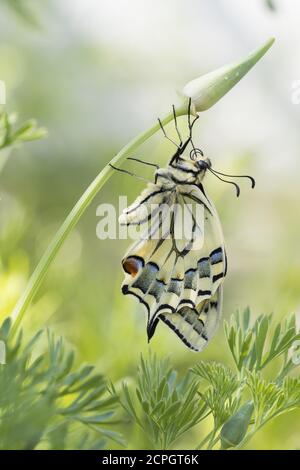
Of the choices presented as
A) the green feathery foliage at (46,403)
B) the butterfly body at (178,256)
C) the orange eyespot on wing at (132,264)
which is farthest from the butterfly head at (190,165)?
the green feathery foliage at (46,403)

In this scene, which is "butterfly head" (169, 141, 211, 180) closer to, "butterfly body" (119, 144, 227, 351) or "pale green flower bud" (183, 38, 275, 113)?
"butterfly body" (119, 144, 227, 351)

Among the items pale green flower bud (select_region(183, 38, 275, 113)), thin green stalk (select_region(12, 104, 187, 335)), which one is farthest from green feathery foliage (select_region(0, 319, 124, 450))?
pale green flower bud (select_region(183, 38, 275, 113))

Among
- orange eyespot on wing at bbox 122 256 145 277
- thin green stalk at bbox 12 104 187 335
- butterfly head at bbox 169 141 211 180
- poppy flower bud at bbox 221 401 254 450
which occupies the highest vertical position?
butterfly head at bbox 169 141 211 180

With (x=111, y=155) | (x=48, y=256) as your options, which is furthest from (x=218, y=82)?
(x=111, y=155)

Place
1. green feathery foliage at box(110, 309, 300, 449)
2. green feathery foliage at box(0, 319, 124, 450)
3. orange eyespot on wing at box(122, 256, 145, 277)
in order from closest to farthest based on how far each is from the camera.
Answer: green feathery foliage at box(0, 319, 124, 450), green feathery foliage at box(110, 309, 300, 449), orange eyespot on wing at box(122, 256, 145, 277)

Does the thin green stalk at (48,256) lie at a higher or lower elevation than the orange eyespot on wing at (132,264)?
higher

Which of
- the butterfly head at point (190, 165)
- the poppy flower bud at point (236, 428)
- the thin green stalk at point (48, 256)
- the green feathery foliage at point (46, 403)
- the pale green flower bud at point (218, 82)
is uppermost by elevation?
the pale green flower bud at point (218, 82)

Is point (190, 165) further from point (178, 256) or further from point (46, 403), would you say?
point (46, 403)

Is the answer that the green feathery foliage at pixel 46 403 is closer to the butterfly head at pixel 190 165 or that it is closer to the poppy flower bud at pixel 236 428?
the poppy flower bud at pixel 236 428
